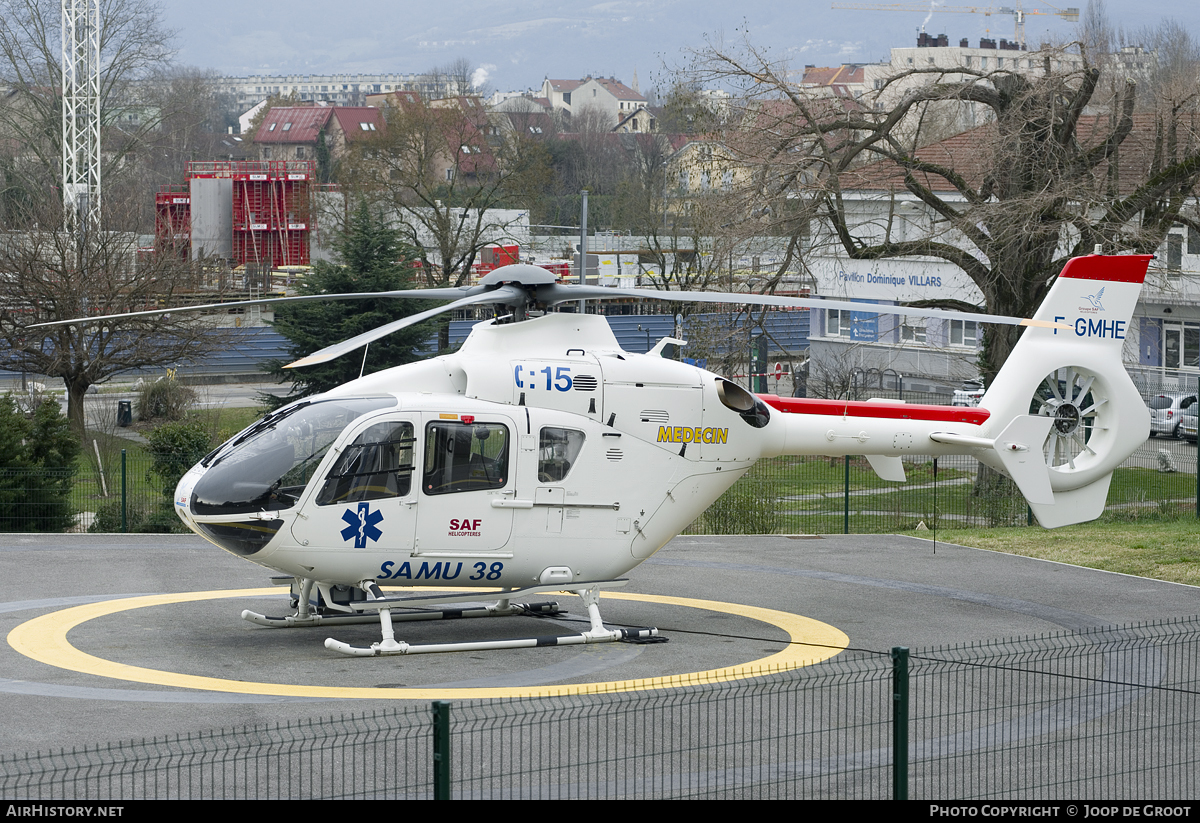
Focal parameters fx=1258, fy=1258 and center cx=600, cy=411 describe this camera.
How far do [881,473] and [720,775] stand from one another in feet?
24.1

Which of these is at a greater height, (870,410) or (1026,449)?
(870,410)

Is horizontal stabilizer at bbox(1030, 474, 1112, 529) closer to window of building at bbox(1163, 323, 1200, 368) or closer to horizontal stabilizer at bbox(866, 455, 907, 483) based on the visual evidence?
horizontal stabilizer at bbox(866, 455, 907, 483)

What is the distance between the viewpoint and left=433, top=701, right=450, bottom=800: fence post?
742cm

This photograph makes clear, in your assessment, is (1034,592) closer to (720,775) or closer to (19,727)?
(720,775)

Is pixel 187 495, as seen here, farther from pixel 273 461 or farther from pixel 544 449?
pixel 544 449

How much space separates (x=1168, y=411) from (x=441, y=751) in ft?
120

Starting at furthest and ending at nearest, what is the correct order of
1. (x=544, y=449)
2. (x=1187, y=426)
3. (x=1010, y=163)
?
(x=1187, y=426)
(x=1010, y=163)
(x=544, y=449)

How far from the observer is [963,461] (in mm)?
34344

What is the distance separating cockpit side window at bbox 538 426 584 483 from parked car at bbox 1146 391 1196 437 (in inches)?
1165

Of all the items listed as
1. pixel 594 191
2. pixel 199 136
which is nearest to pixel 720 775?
pixel 594 191

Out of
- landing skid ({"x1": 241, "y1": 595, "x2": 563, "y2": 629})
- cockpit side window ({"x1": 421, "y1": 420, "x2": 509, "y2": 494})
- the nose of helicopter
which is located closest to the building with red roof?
landing skid ({"x1": 241, "y1": 595, "x2": 563, "y2": 629})

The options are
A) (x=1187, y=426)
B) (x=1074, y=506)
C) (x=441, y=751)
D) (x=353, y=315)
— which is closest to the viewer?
(x=441, y=751)

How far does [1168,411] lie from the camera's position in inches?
1529

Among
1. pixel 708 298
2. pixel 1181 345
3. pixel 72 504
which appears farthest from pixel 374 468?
pixel 1181 345
